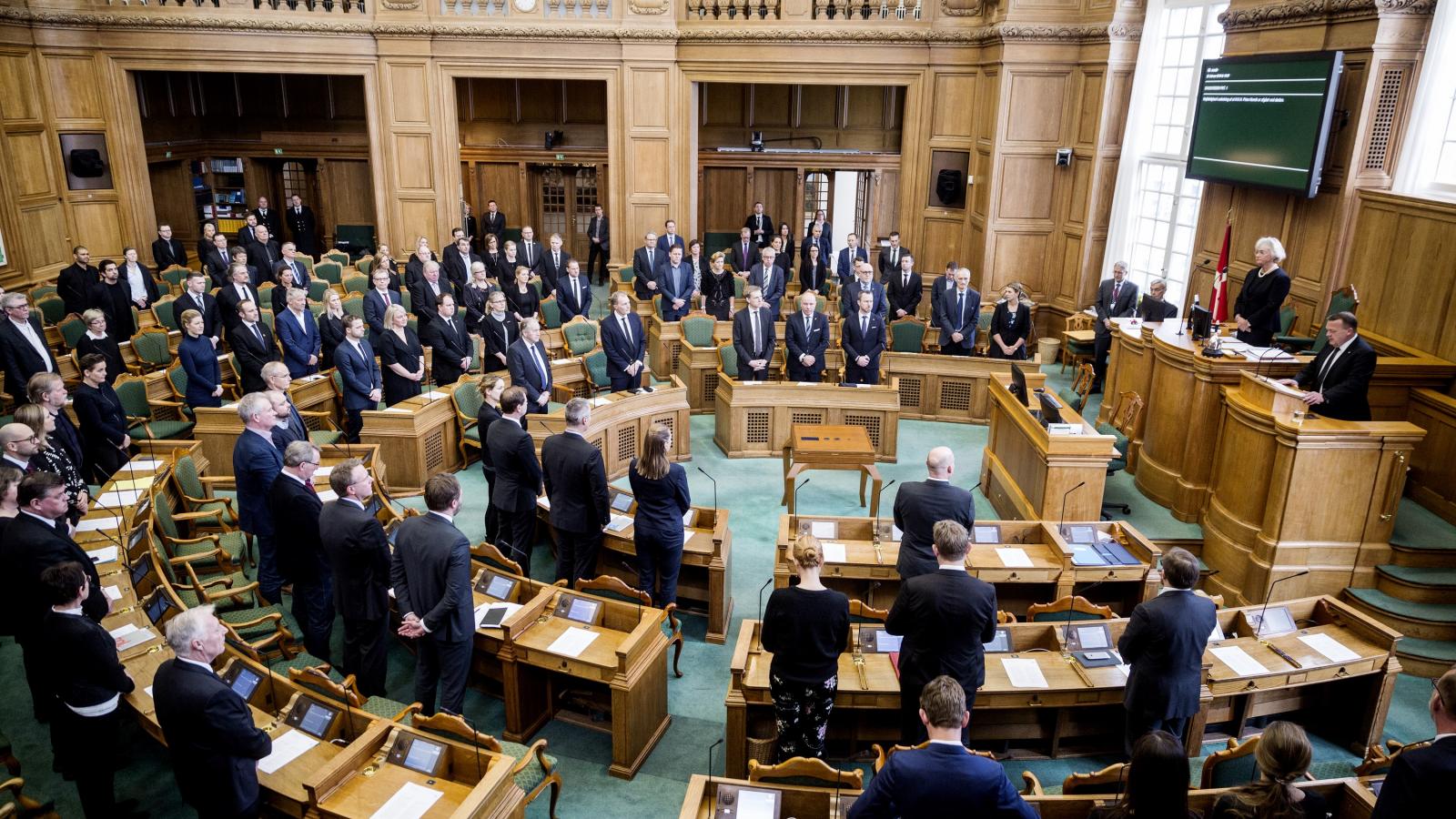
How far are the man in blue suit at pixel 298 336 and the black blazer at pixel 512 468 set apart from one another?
3460 millimetres

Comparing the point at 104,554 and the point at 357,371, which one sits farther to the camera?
the point at 357,371

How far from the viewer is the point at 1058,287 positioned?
1342 cm

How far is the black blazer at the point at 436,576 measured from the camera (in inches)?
187

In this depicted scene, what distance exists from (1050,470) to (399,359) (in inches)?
232

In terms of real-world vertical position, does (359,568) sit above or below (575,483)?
below

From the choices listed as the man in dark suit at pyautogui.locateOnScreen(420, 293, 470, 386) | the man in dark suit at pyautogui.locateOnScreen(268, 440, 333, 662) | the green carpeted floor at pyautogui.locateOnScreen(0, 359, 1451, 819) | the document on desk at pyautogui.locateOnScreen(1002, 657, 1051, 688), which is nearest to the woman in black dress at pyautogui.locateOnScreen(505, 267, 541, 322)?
the man in dark suit at pyautogui.locateOnScreen(420, 293, 470, 386)

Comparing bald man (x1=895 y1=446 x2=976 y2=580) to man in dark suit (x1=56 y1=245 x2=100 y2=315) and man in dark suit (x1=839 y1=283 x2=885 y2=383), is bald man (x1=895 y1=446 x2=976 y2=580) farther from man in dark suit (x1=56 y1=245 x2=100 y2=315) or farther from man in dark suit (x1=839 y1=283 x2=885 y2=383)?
man in dark suit (x1=56 y1=245 x2=100 y2=315)

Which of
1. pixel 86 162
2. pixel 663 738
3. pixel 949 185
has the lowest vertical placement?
pixel 663 738

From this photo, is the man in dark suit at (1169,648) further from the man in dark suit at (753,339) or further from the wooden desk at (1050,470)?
the man in dark suit at (753,339)

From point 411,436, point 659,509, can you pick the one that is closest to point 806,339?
point 411,436

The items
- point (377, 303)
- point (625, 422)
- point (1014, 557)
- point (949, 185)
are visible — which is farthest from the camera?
point (949, 185)

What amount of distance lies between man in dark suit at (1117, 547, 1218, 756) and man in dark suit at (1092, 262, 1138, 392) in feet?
23.7

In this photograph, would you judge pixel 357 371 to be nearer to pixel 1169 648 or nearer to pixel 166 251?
pixel 1169 648

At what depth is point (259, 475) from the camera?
19.3 feet
